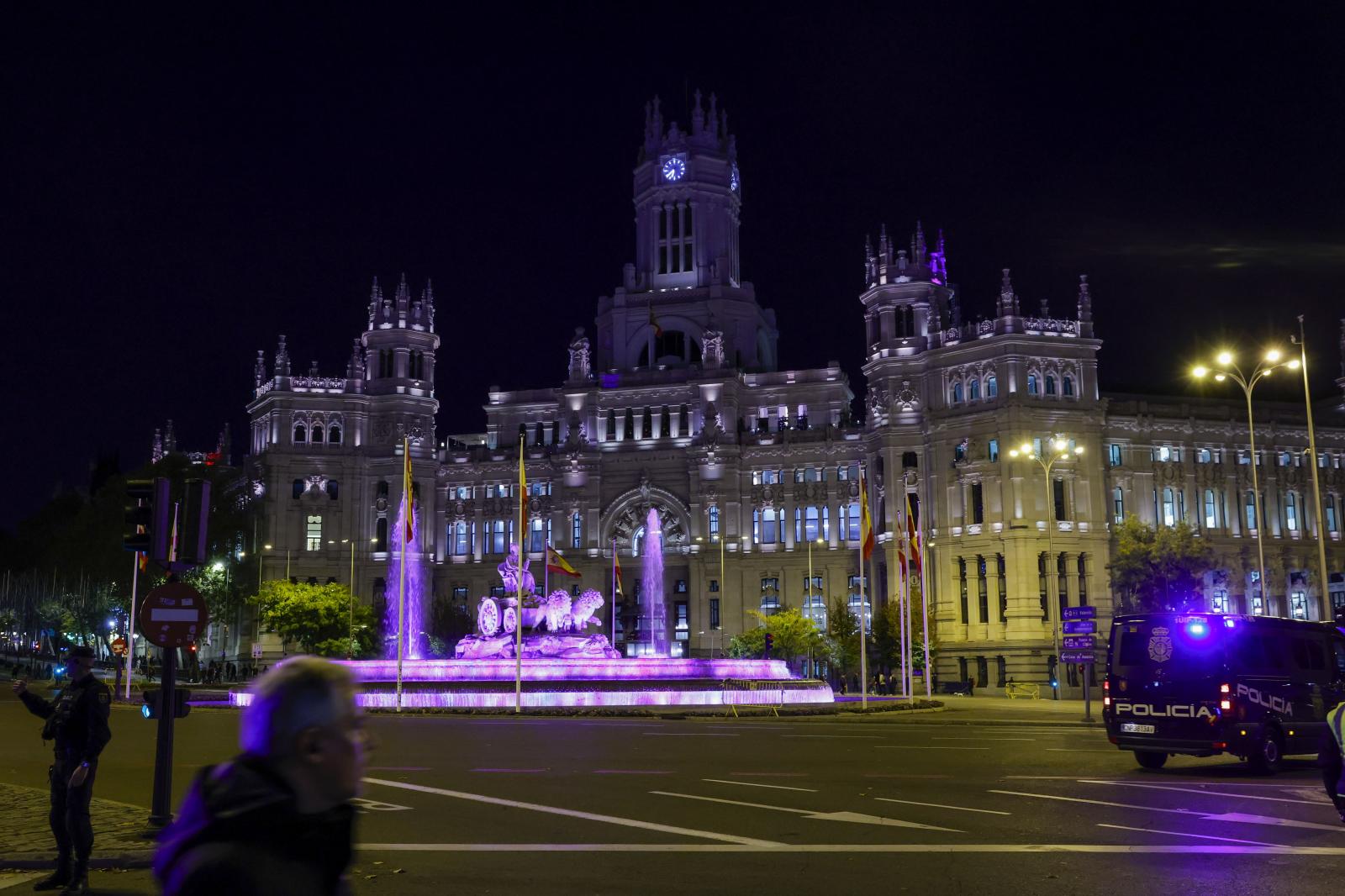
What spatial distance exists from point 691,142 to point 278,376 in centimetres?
4348

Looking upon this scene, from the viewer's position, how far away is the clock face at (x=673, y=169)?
11981cm

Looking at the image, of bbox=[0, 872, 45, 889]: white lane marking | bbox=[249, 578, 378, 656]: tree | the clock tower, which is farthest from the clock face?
bbox=[0, 872, 45, 889]: white lane marking

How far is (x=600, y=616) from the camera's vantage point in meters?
107

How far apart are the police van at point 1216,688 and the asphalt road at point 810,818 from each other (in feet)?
1.96

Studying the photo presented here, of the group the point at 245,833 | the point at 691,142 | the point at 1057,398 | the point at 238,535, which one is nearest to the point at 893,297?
the point at 1057,398

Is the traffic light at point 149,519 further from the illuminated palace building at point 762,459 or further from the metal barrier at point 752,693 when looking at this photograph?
the illuminated palace building at point 762,459

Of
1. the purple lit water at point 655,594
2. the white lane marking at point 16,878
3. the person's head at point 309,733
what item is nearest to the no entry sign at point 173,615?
the white lane marking at point 16,878

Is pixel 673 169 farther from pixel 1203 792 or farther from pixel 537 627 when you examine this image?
pixel 1203 792

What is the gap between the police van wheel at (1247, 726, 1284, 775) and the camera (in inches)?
924

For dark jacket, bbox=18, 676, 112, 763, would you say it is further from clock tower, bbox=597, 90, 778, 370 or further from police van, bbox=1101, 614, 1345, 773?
clock tower, bbox=597, 90, 778, 370

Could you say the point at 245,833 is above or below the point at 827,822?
above

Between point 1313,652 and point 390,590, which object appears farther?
point 390,590

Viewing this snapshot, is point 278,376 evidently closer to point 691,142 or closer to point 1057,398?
point 691,142

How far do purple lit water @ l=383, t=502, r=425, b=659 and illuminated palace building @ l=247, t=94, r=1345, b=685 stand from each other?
3.51 ft
